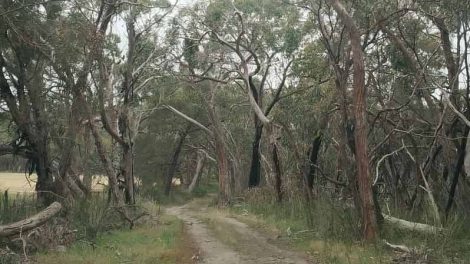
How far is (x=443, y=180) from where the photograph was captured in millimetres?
14273

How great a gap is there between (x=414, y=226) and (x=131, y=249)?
632 centimetres

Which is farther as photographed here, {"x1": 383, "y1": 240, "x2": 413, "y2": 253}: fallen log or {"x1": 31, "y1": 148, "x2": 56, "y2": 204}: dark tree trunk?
{"x1": 31, "y1": 148, "x2": 56, "y2": 204}: dark tree trunk

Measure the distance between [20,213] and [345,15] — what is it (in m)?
8.97

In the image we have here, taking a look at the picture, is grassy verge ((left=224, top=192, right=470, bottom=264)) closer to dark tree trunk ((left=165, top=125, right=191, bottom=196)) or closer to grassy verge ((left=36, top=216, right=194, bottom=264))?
grassy verge ((left=36, top=216, right=194, bottom=264))

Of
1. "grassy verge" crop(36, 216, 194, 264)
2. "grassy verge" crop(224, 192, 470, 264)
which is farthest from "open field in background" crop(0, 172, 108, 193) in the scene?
"grassy verge" crop(224, 192, 470, 264)

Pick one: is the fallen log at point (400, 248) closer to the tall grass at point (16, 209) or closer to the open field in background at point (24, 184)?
the tall grass at point (16, 209)

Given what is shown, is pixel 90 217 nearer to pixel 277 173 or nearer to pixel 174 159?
pixel 277 173

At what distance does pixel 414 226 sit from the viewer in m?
11.5

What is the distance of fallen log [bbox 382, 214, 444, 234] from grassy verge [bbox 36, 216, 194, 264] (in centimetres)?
465

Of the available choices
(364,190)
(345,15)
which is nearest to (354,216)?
(364,190)

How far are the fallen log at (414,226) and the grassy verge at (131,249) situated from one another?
15.3ft

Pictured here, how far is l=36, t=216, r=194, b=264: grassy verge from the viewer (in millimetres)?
10589

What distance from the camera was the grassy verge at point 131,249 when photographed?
10.6 meters

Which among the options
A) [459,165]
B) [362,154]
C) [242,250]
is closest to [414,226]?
[459,165]
